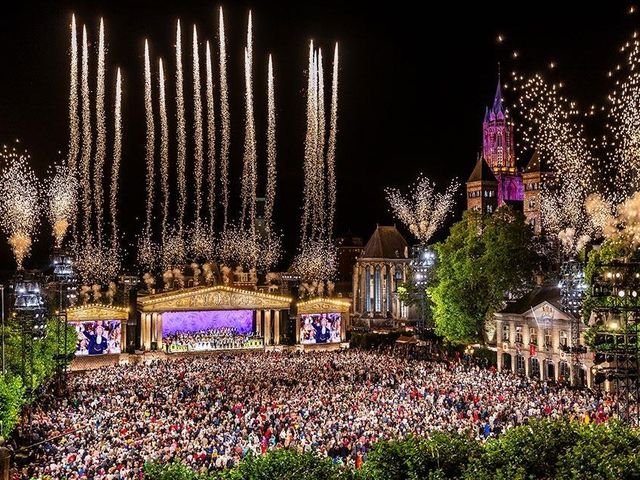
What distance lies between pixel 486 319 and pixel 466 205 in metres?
63.2

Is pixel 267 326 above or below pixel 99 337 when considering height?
above

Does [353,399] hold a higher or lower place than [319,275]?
lower

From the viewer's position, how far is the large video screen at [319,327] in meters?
66.8

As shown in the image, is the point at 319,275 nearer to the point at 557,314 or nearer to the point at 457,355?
the point at 457,355

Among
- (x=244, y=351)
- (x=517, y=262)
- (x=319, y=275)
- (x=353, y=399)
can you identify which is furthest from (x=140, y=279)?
(x=353, y=399)

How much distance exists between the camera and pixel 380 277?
85.8 meters

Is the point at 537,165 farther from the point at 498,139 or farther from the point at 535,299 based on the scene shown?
the point at 535,299

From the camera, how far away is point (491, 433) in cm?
2684

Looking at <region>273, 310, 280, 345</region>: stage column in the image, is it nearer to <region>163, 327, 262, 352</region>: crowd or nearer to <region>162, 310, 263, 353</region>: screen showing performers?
<region>162, 310, 263, 353</region>: screen showing performers

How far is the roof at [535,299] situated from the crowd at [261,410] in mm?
7361

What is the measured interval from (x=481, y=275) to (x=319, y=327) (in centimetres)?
2148

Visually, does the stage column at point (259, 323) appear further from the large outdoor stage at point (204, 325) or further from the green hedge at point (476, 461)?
the green hedge at point (476, 461)

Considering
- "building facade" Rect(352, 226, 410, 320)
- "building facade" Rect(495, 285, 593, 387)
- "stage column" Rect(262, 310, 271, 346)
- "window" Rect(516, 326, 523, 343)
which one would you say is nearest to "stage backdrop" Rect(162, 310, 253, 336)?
"stage column" Rect(262, 310, 271, 346)

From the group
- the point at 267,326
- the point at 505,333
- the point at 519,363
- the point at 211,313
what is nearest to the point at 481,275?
the point at 505,333
